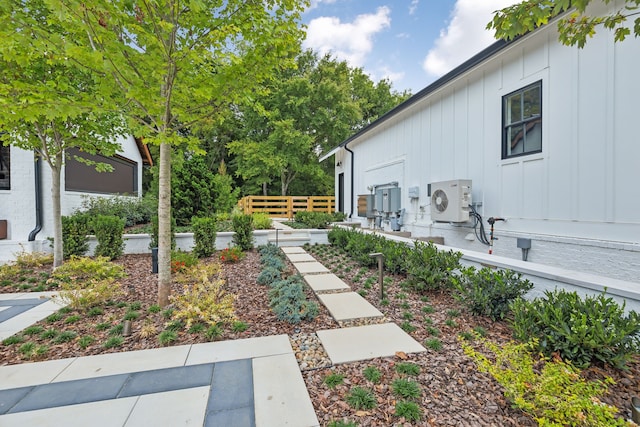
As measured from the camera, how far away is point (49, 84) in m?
3.19

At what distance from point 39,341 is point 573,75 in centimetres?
648

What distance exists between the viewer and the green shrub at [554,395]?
1.37 metres

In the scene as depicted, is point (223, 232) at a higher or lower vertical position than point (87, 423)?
higher

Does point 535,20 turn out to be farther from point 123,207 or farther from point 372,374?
point 123,207

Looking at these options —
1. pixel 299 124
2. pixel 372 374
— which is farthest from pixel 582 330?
pixel 299 124

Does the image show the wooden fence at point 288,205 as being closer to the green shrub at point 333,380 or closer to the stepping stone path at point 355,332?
the stepping stone path at point 355,332

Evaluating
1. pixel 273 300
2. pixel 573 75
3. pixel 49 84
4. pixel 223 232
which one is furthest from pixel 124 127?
pixel 573 75

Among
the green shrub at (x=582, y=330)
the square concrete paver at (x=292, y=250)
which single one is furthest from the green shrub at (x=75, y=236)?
the green shrub at (x=582, y=330)

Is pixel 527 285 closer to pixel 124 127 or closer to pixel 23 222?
pixel 124 127

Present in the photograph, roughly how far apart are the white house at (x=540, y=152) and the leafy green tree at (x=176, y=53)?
11.3ft

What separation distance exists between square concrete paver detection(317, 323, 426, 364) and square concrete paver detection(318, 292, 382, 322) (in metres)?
0.23

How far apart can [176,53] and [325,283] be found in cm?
324

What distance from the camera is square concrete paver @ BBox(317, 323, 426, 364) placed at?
7.33ft

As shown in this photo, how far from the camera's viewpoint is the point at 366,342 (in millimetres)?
2426
